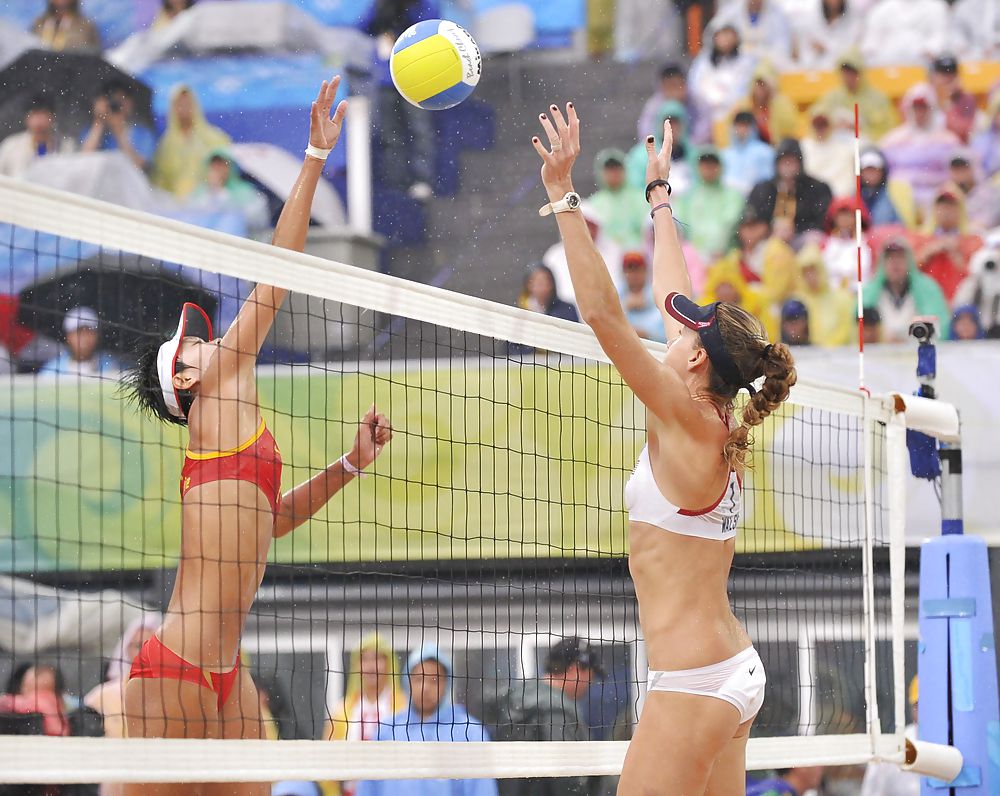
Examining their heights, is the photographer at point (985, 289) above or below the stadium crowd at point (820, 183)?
below

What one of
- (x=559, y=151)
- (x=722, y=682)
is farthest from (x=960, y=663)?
(x=559, y=151)

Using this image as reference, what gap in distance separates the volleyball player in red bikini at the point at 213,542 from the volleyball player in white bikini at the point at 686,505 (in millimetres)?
966

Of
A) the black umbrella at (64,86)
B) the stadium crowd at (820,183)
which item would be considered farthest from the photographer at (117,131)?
the stadium crowd at (820,183)

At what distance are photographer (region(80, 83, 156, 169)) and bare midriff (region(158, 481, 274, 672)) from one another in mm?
8260

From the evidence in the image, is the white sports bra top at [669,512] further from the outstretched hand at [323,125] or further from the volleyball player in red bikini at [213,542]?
the outstretched hand at [323,125]

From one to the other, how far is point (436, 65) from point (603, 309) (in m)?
1.67

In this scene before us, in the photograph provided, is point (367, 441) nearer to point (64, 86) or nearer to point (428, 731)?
point (428, 731)

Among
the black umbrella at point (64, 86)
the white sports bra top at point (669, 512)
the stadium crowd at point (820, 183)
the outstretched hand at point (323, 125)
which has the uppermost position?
the black umbrella at point (64, 86)

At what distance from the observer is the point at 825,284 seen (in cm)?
977

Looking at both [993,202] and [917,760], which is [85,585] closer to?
[917,760]

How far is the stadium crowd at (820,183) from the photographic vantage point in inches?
384

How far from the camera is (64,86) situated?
11859mm

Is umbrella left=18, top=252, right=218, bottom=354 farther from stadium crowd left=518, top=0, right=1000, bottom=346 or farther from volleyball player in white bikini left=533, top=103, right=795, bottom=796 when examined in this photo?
volleyball player in white bikini left=533, top=103, right=795, bottom=796

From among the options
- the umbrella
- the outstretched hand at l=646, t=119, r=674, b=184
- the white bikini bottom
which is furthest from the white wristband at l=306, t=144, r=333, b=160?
the umbrella
